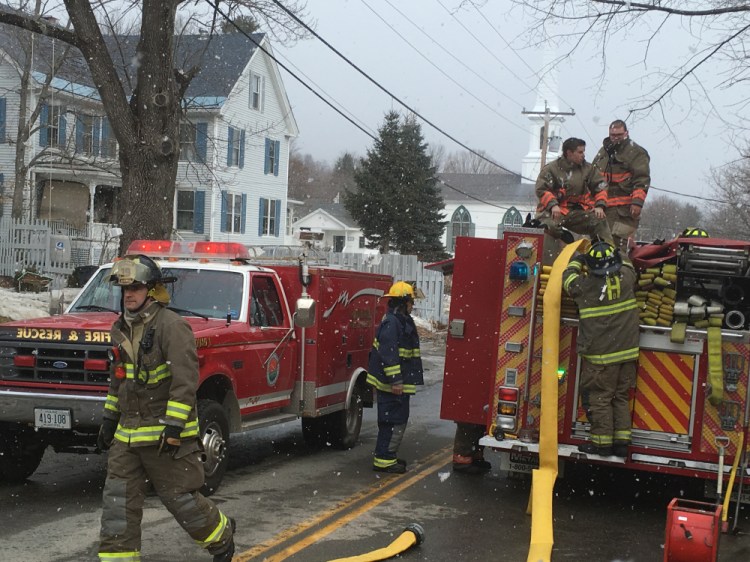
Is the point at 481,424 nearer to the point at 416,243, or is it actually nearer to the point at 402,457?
the point at 402,457

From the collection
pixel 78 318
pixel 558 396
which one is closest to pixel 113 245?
pixel 78 318

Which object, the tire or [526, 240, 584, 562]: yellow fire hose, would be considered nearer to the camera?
[526, 240, 584, 562]: yellow fire hose

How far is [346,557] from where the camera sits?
6023mm

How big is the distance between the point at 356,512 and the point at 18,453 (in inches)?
115

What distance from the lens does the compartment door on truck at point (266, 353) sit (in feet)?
27.8

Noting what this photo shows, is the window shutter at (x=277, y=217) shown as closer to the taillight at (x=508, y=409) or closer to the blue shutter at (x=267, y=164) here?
the blue shutter at (x=267, y=164)

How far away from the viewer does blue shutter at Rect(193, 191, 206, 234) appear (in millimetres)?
35594

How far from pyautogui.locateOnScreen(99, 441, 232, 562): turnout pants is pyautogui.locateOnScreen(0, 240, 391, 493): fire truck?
69.0 inches

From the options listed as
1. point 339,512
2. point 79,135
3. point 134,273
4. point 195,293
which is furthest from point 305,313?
point 79,135

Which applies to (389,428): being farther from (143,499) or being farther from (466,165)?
(466,165)

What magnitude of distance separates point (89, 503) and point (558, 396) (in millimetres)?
3858

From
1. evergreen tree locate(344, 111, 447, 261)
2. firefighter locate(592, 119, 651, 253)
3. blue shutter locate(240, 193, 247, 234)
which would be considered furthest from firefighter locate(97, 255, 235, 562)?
evergreen tree locate(344, 111, 447, 261)

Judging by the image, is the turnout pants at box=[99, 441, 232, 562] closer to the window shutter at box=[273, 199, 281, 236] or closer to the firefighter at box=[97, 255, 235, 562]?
the firefighter at box=[97, 255, 235, 562]

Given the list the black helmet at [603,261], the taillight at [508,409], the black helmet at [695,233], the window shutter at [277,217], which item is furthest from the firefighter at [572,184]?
the window shutter at [277,217]
